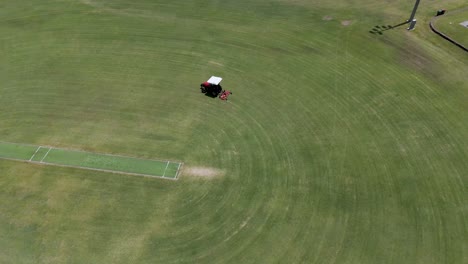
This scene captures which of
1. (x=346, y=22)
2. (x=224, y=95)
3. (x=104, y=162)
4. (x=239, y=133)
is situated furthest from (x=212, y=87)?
(x=346, y=22)

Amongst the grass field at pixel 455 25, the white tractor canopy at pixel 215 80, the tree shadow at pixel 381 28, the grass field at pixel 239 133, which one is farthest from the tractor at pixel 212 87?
the grass field at pixel 455 25

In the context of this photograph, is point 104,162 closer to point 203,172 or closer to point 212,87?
point 203,172

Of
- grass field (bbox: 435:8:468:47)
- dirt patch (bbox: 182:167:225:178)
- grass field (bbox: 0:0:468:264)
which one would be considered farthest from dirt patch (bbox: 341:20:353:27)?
dirt patch (bbox: 182:167:225:178)

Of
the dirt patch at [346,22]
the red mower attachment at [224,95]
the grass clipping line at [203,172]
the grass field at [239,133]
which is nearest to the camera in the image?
the grass field at [239,133]

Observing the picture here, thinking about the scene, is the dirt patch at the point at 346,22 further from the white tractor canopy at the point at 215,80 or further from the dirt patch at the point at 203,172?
the dirt patch at the point at 203,172

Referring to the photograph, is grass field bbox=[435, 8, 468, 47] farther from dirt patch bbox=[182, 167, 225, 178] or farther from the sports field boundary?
the sports field boundary
